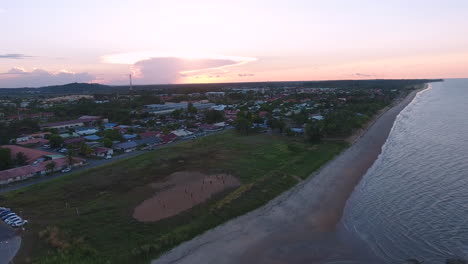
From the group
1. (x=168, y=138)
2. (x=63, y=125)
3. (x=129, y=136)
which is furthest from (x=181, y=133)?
(x=63, y=125)

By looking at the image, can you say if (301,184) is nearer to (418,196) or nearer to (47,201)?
(418,196)

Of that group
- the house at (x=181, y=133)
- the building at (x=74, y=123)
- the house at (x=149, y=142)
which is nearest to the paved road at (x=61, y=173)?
the house at (x=149, y=142)

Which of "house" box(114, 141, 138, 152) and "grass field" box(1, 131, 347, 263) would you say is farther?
"house" box(114, 141, 138, 152)

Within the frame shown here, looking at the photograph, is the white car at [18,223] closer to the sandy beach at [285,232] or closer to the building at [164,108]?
the sandy beach at [285,232]

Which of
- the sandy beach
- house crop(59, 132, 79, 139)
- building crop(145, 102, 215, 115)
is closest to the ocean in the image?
the sandy beach

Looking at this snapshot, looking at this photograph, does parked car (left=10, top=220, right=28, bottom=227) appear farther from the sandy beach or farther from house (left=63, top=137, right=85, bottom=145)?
house (left=63, top=137, right=85, bottom=145)

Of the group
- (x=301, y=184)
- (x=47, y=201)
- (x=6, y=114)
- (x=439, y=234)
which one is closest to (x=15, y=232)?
(x=47, y=201)
